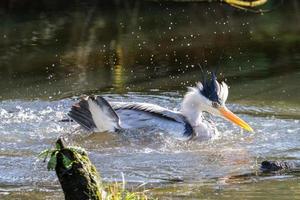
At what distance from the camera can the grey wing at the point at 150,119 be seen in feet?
30.0

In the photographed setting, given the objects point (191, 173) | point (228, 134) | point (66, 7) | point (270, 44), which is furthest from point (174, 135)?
point (66, 7)

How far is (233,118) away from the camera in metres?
9.23

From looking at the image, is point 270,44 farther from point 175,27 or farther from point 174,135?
point 174,135

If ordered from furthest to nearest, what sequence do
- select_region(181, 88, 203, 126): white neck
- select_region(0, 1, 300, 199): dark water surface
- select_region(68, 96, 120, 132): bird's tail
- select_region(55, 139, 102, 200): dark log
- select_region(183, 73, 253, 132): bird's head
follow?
select_region(181, 88, 203, 126): white neck
select_region(183, 73, 253, 132): bird's head
select_region(68, 96, 120, 132): bird's tail
select_region(0, 1, 300, 199): dark water surface
select_region(55, 139, 102, 200): dark log

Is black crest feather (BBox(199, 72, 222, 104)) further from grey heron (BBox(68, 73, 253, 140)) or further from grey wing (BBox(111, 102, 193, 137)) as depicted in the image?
grey wing (BBox(111, 102, 193, 137))

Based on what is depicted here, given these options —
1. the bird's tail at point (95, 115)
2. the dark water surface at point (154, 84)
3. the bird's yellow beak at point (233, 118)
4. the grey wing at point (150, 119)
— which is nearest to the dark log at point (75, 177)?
the dark water surface at point (154, 84)

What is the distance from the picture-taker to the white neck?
953cm

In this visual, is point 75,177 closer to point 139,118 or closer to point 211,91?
point 139,118

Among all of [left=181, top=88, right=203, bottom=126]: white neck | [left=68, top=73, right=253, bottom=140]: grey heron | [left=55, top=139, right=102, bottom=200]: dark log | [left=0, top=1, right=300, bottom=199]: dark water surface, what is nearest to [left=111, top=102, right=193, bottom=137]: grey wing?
[left=68, top=73, right=253, bottom=140]: grey heron

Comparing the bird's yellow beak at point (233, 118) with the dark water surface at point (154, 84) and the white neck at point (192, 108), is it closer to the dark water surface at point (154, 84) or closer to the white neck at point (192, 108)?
the dark water surface at point (154, 84)

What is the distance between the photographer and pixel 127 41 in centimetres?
1554

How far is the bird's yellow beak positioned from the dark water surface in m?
0.11

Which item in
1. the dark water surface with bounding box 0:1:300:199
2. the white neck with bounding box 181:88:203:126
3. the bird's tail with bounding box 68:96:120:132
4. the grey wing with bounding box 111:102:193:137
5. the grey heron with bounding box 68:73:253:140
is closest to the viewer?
the dark water surface with bounding box 0:1:300:199

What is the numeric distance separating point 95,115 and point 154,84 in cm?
257
